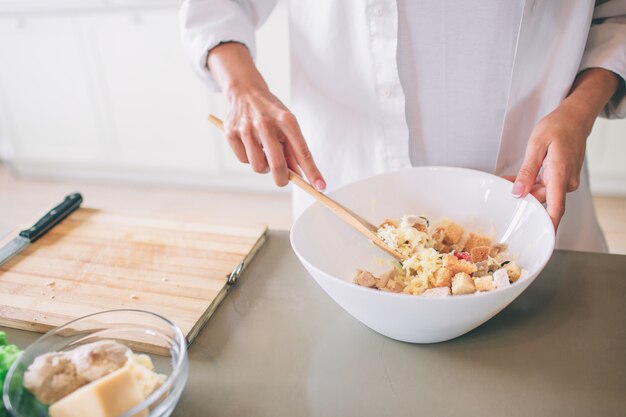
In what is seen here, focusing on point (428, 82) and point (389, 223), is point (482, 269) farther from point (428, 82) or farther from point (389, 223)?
point (428, 82)

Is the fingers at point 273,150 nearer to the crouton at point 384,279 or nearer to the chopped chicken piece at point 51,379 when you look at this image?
the crouton at point 384,279

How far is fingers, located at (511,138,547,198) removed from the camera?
840mm

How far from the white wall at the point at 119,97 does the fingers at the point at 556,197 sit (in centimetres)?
168

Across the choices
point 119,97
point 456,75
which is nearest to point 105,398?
point 456,75

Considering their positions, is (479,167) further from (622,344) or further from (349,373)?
(349,373)

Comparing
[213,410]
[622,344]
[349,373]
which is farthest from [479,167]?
[213,410]

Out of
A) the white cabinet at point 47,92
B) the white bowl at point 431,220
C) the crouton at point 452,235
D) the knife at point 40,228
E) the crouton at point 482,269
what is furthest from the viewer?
the white cabinet at point 47,92

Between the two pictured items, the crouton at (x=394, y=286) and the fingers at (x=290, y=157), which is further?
the fingers at (x=290, y=157)

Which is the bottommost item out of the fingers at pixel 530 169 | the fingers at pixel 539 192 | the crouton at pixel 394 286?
the crouton at pixel 394 286

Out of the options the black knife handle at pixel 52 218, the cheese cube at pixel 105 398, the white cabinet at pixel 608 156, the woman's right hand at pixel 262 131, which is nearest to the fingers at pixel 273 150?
the woman's right hand at pixel 262 131

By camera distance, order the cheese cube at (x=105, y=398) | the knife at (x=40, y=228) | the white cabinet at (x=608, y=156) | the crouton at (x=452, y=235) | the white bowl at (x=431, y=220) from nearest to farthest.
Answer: the cheese cube at (x=105, y=398)
the white bowl at (x=431, y=220)
the crouton at (x=452, y=235)
the knife at (x=40, y=228)
the white cabinet at (x=608, y=156)

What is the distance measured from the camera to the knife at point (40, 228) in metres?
1.00

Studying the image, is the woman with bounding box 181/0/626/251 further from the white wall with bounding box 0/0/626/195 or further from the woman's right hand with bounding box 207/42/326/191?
the white wall with bounding box 0/0/626/195

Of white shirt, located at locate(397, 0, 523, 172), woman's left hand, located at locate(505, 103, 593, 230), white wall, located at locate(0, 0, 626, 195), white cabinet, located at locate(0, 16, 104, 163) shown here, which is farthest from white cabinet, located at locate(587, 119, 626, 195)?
white cabinet, located at locate(0, 16, 104, 163)
